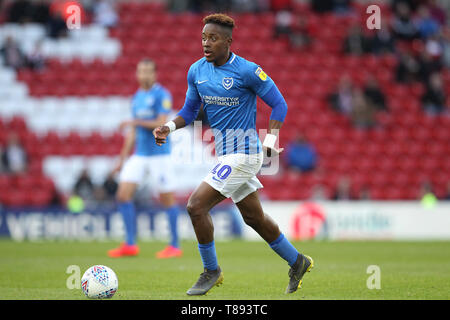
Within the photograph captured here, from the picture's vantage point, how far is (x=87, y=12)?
23.4 metres

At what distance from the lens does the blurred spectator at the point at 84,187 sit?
17.9 m

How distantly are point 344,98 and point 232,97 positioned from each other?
1458cm

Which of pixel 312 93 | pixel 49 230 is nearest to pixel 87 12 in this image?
pixel 312 93

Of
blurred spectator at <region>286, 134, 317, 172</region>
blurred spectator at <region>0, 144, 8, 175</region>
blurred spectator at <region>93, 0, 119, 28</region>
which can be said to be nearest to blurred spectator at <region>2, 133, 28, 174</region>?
blurred spectator at <region>0, 144, 8, 175</region>

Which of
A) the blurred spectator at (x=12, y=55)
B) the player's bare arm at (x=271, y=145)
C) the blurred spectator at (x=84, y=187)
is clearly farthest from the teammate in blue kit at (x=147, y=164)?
the blurred spectator at (x=12, y=55)

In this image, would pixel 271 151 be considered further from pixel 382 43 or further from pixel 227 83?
pixel 382 43

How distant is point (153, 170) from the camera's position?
38.3 ft

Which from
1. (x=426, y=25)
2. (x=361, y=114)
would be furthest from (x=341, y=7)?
(x=361, y=114)

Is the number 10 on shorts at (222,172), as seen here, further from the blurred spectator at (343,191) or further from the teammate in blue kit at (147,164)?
the blurred spectator at (343,191)

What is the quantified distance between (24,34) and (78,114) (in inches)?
155

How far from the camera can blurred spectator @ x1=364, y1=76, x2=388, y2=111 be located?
2122cm

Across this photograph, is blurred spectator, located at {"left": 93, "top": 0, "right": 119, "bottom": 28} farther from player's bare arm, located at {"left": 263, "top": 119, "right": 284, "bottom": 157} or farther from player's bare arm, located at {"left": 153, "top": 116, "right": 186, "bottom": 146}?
player's bare arm, located at {"left": 263, "top": 119, "right": 284, "bottom": 157}

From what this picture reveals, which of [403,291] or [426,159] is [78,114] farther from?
[403,291]

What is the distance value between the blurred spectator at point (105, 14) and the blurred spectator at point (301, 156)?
7.75m
